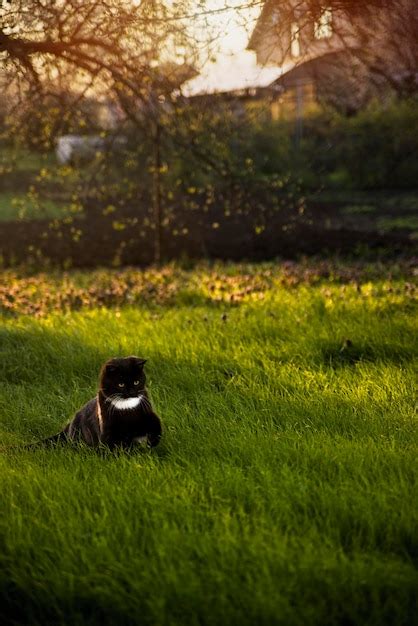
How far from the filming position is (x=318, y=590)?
→ 2.99 metres

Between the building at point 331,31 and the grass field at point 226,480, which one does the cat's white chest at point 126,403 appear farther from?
the building at point 331,31

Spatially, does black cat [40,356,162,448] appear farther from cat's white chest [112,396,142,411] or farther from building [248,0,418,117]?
building [248,0,418,117]

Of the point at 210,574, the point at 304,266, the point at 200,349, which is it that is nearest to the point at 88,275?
the point at 304,266

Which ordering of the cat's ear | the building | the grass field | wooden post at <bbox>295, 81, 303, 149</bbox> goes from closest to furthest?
the grass field
the cat's ear
the building
wooden post at <bbox>295, 81, 303, 149</bbox>

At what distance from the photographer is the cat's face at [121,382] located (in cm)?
412

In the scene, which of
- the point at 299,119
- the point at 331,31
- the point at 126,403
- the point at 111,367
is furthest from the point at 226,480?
the point at 299,119

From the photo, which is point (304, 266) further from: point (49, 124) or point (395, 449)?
point (395, 449)

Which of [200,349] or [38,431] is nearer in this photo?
[38,431]

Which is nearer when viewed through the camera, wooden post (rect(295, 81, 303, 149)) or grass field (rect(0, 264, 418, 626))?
grass field (rect(0, 264, 418, 626))

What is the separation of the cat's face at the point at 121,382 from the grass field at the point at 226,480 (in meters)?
0.32

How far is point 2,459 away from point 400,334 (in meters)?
3.73

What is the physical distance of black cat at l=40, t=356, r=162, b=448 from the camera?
4.13m

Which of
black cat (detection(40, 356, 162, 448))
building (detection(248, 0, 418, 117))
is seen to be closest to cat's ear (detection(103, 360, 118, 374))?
black cat (detection(40, 356, 162, 448))

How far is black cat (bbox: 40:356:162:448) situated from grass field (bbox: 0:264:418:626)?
5.0 inches
